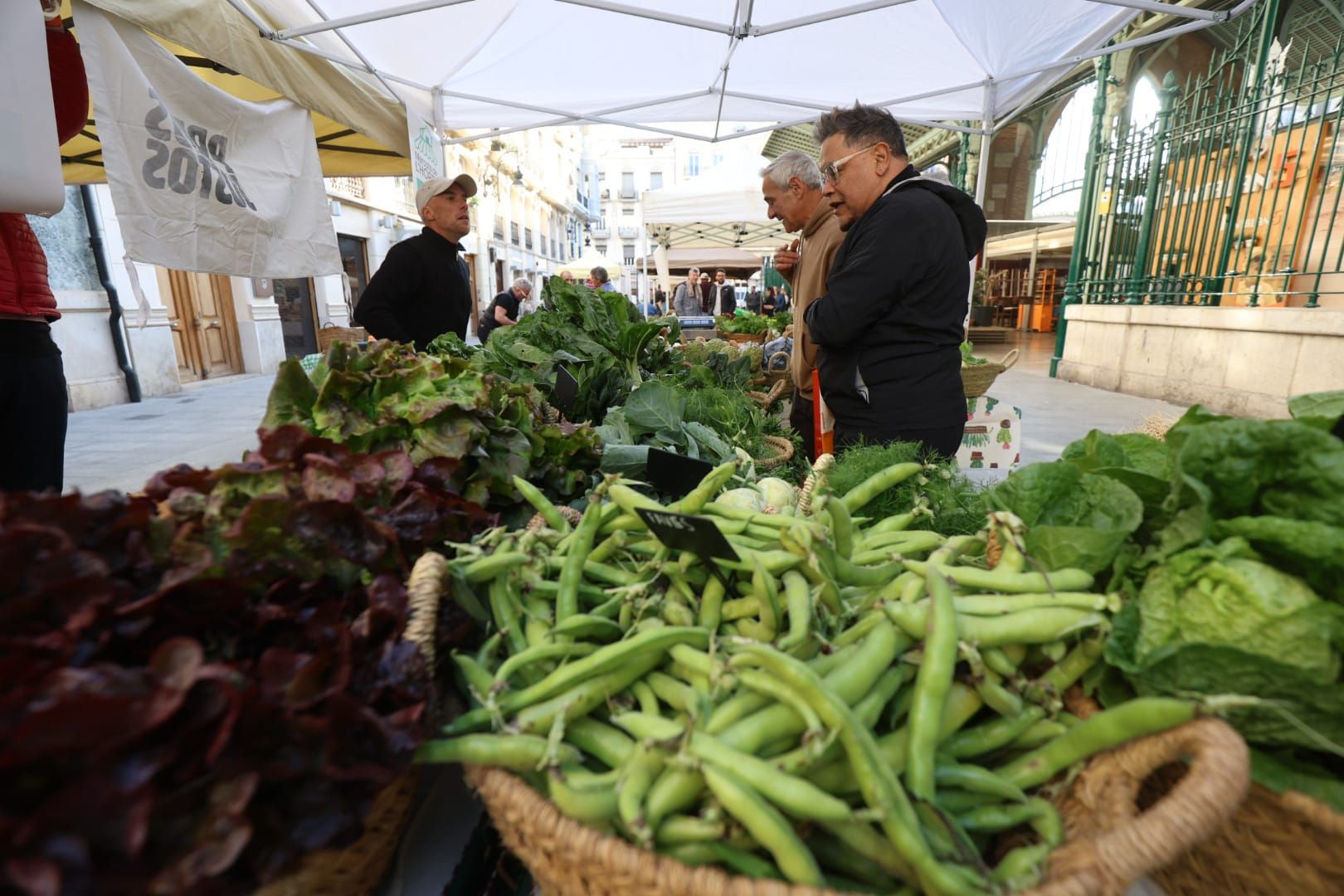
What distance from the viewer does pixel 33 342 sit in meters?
2.33

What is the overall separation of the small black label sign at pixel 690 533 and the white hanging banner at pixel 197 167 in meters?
2.97

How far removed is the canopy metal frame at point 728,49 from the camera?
13.0 feet

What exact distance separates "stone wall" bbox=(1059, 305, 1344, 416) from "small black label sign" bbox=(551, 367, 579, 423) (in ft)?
18.2

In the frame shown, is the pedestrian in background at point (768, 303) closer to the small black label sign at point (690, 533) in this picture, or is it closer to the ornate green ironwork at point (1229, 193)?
the ornate green ironwork at point (1229, 193)

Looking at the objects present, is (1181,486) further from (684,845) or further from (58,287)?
(58,287)

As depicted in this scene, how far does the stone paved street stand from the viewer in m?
5.20

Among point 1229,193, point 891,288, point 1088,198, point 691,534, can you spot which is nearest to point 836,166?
point 891,288

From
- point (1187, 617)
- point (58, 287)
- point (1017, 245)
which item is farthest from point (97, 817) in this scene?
point (1017, 245)

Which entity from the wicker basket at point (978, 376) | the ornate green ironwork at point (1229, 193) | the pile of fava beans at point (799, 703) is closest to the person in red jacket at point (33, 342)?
the pile of fava beans at point (799, 703)

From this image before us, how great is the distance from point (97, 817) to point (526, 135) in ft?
130

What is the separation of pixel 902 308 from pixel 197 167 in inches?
140

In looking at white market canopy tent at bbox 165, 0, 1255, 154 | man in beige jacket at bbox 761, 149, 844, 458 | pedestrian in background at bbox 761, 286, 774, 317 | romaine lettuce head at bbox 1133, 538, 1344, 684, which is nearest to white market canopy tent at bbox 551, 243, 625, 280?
pedestrian in background at bbox 761, 286, 774, 317

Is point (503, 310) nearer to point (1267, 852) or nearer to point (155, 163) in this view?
point (155, 163)

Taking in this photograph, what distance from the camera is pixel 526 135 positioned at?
35375 millimetres
